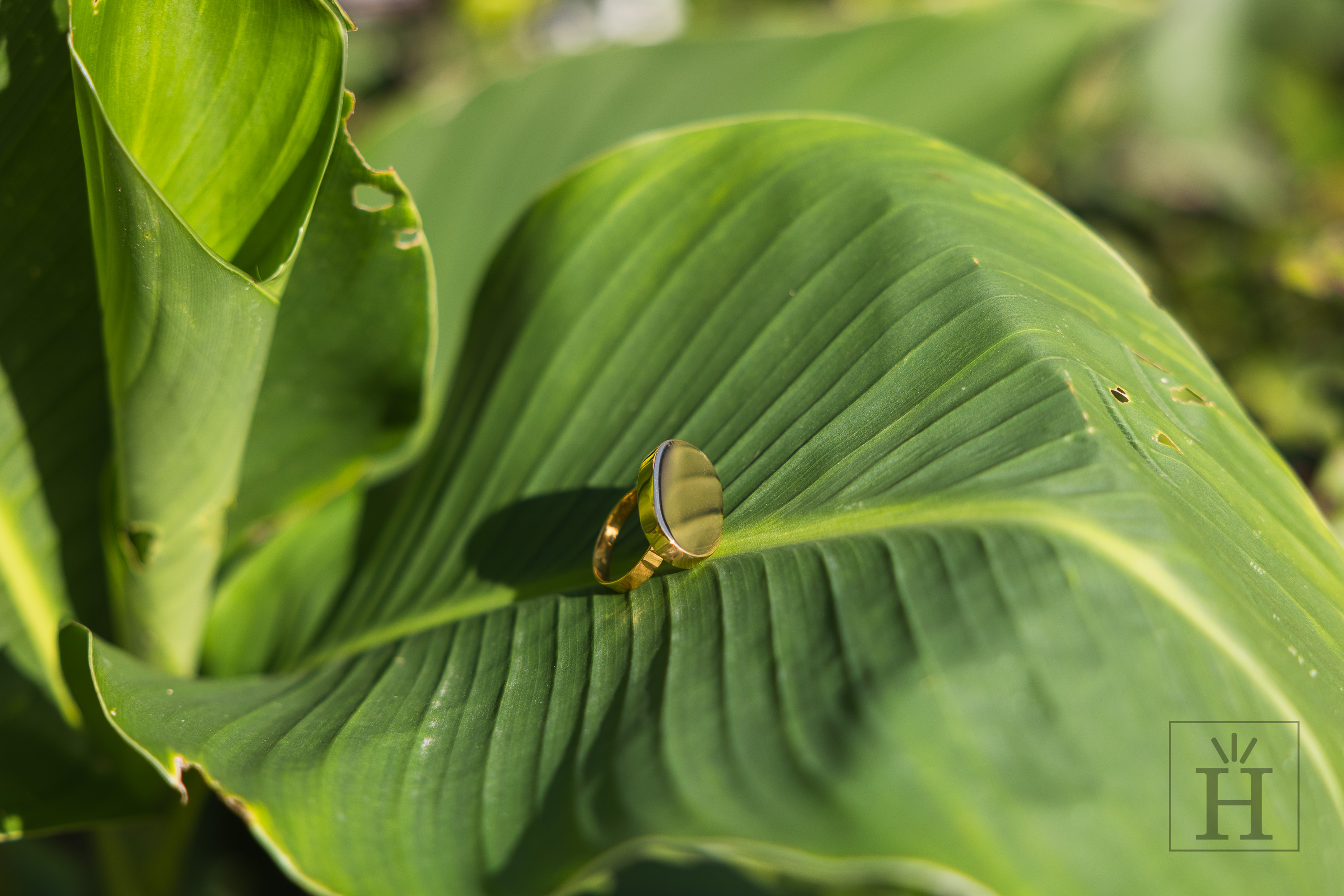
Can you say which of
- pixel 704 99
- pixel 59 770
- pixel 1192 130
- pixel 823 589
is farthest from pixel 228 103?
pixel 1192 130

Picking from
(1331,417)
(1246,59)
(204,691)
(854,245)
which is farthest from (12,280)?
(1246,59)

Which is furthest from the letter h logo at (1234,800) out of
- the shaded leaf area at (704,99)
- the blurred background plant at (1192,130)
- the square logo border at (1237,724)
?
the shaded leaf area at (704,99)

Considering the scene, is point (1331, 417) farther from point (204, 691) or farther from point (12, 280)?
point (12, 280)

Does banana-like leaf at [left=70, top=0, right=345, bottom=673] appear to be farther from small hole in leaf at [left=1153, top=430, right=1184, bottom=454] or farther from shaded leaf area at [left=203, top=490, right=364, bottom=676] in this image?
small hole in leaf at [left=1153, top=430, right=1184, bottom=454]

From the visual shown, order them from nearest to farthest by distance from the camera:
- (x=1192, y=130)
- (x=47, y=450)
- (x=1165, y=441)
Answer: (x=1165, y=441) → (x=47, y=450) → (x=1192, y=130)

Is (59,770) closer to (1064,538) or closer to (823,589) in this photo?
(823,589)

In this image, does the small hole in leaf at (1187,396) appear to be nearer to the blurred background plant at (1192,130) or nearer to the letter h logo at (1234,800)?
the letter h logo at (1234,800)
